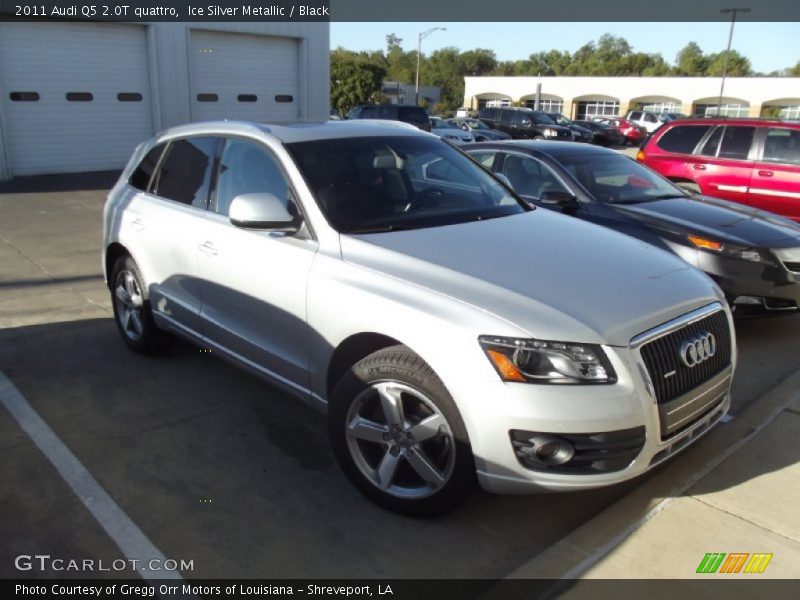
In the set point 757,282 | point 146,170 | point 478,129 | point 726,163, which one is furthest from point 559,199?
point 478,129

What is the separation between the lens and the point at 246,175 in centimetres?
419

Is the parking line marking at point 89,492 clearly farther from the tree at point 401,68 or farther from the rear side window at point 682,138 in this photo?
the tree at point 401,68

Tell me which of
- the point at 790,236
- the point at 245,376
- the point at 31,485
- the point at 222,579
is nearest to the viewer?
the point at 222,579

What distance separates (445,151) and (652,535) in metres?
2.73

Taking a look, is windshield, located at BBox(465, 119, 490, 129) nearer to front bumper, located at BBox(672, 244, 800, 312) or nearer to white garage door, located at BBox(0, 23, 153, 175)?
white garage door, located at BBox(0, 23, 153, 175)

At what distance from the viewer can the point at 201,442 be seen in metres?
4.00

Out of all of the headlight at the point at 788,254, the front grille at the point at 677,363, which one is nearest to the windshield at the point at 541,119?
the headlight at the point at 788,254

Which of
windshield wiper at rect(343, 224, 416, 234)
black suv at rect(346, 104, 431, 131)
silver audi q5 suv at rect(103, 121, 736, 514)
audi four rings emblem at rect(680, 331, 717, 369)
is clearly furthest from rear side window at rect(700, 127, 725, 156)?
black suv at rect(346, 104, 431, 131)

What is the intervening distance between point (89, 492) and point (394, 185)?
2304mm

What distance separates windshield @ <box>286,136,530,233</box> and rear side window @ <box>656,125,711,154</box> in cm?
582

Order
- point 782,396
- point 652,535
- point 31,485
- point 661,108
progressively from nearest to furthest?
1. point 652,535
2. point 31,485
3. point 782,396
4. point 661,108

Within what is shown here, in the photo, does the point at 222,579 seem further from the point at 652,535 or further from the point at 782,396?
the point at 782,396

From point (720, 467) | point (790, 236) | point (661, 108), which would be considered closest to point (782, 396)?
point (720, 467)

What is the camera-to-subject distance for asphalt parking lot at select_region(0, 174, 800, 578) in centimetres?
301
